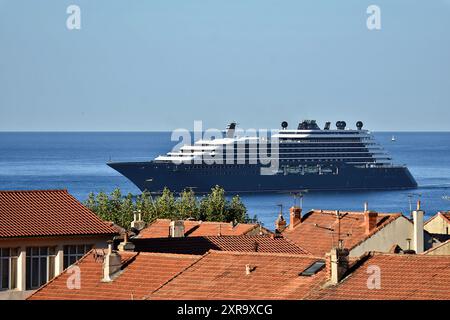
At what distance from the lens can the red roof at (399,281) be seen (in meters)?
21.7

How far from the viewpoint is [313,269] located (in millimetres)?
24688

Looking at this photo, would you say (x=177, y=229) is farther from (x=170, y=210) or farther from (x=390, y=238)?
(x=170, y=210)

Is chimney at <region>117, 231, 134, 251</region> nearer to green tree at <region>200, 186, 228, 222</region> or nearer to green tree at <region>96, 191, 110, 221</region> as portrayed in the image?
green tree at <region>96, 191, 110, 221</region>

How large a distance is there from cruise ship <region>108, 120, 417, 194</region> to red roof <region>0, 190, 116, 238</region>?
483 ft

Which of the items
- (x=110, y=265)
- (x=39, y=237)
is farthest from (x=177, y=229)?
(x=110, y=265)

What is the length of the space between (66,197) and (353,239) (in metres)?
9.91

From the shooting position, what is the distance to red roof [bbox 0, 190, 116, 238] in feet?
97.2

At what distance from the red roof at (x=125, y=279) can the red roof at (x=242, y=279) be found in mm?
523

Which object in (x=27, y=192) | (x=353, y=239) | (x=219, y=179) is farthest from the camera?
(x=219, y=179)

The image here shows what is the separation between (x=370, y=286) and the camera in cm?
2244

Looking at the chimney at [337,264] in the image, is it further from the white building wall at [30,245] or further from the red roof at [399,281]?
the white building wall at [30,245]
